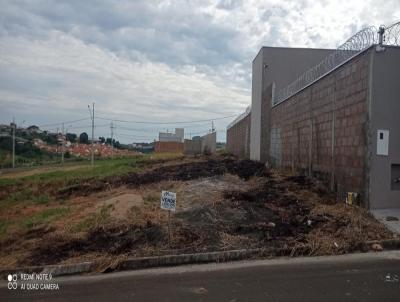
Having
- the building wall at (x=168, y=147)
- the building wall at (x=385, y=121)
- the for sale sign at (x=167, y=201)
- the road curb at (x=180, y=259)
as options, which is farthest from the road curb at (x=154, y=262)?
the building wall at (x=168, y=147)

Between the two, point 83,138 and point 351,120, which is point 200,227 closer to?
point 351,120

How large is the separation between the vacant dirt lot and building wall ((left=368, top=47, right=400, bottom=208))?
0.67 meters

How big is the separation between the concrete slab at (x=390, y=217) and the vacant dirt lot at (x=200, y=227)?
17cm

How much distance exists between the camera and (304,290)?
556cm

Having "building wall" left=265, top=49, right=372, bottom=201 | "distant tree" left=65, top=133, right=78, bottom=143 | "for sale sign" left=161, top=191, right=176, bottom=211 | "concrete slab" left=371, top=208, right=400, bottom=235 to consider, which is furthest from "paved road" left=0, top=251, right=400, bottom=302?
"distant tree" left=65, top=133, right=78, bottom=143

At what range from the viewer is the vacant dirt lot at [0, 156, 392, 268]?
785 centimetres

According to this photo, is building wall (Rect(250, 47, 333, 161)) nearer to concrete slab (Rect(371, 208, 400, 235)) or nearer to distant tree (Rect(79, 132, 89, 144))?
concrete slab (Rect(371, 208, 400, 235))

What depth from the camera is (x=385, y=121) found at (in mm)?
9539

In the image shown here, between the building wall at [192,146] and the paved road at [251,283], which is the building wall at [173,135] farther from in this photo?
the paved road at [251,283]

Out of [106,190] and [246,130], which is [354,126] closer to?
[106,190]

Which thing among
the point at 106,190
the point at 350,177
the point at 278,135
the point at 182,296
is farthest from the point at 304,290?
the point at 278,135

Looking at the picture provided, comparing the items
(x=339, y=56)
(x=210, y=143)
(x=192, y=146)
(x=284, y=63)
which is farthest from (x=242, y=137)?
(x=192, y=146)

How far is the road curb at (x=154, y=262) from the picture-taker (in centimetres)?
724

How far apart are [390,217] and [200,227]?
3.95m
